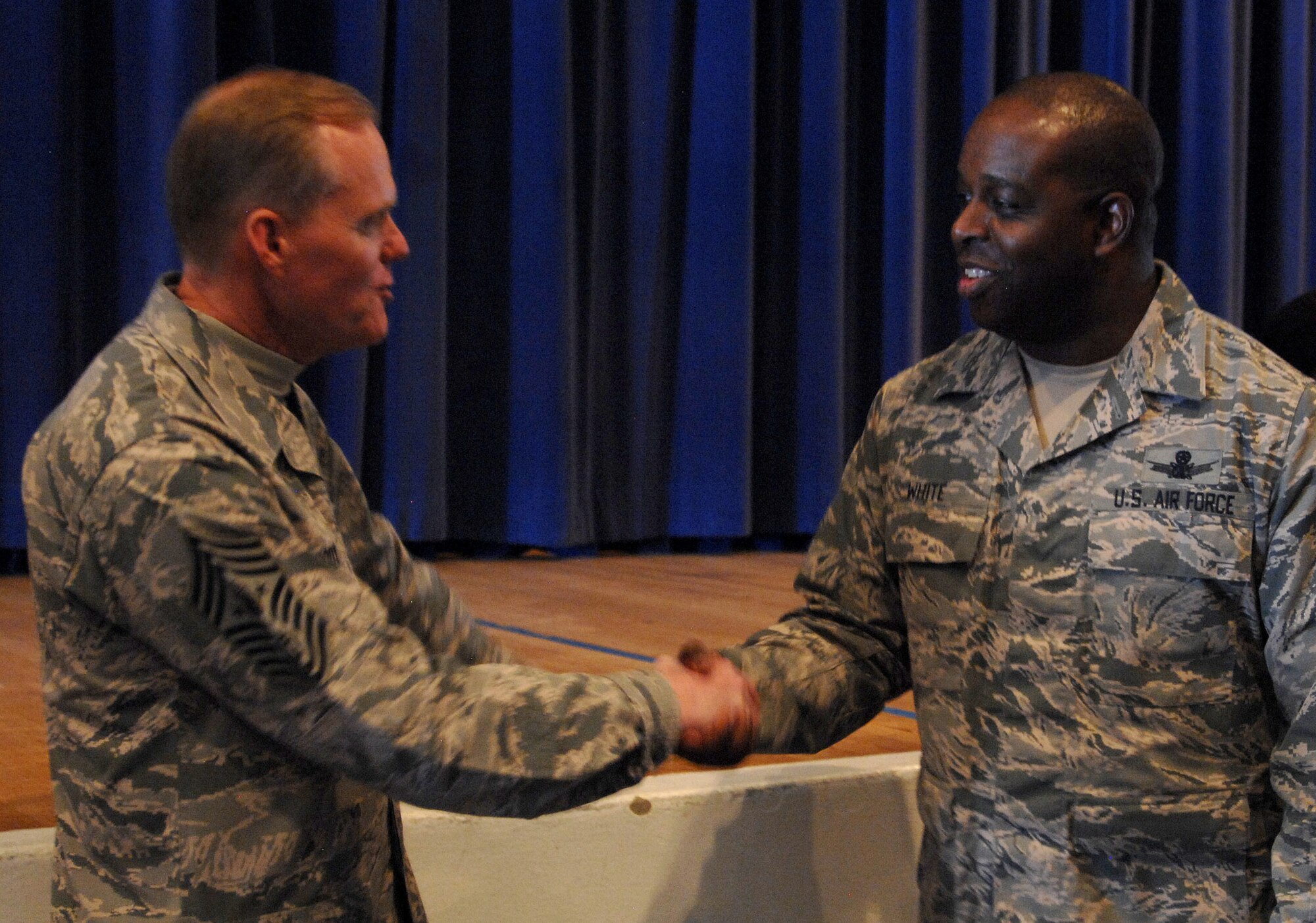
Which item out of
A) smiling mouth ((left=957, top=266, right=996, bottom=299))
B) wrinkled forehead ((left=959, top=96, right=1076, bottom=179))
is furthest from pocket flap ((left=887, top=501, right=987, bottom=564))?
wrinkled forehead ((left=959, top=96, right=1076, bottom=179))

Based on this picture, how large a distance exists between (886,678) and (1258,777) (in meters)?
0.45

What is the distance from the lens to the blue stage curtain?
3.42m

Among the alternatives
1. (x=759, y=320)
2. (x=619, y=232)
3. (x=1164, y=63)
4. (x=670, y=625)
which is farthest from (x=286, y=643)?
(x=1164, y=63)

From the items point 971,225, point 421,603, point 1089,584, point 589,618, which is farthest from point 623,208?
point 1089,584

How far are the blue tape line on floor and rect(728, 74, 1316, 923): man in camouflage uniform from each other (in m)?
0.77

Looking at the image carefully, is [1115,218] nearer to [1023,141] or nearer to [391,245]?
[1023,141]

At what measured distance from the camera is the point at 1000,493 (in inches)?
61.5

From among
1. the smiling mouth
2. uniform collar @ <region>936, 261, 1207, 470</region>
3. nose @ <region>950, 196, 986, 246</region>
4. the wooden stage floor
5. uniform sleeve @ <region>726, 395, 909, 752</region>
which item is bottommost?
the wooden stage floor

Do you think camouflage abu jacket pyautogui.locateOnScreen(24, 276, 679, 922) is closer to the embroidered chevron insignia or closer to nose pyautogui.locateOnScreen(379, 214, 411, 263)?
the embroidered chevron insignia

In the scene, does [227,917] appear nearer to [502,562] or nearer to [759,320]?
[502,562]

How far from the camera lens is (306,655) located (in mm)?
Result: 1118

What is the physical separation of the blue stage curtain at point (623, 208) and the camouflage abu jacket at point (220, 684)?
239cm

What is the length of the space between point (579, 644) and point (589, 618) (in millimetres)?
338

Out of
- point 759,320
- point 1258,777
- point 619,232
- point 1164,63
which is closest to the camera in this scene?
point 1258,777
